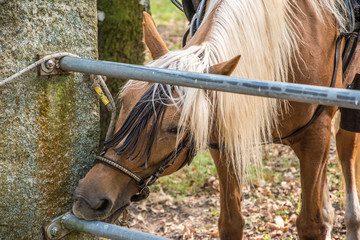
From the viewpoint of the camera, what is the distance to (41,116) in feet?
5.83

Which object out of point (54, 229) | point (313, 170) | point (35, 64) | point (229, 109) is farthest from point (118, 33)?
point (54, 229)

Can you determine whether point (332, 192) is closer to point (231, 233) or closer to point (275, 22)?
point (231, 233)

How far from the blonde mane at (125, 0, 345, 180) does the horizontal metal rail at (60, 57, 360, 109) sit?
1.29ft

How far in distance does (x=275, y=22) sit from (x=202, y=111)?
2.48 feet

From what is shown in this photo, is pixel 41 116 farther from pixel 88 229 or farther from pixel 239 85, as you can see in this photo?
pixel 239 85

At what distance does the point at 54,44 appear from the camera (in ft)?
5.84

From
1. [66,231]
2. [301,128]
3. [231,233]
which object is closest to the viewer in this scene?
[66,231]

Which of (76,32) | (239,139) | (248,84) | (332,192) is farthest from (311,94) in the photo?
(332,192)

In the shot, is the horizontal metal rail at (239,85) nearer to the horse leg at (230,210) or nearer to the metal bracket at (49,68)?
the metal bracket at (49,68)

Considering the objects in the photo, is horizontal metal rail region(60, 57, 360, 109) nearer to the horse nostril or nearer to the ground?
the horse nostril

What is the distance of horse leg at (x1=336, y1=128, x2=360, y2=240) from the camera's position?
11.6ft

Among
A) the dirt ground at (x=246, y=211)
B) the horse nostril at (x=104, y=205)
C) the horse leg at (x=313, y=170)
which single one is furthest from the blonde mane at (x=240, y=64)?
the dirt ground at (x=246, y=211)

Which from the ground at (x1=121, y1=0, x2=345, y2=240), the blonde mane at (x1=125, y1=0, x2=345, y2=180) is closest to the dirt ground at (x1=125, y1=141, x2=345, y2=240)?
the ground at (x1=121, y1=0, x2=345, y2=240)

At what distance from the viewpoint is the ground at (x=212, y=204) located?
12.7 feet
